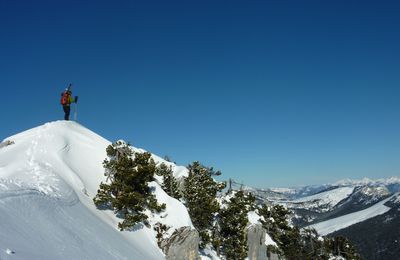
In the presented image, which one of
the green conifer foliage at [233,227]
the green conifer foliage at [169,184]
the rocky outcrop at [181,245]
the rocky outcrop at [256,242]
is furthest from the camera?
the rocky outcrop at [256,242]

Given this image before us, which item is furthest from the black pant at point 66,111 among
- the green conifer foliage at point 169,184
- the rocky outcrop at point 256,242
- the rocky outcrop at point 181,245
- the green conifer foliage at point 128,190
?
the rocky outcrop at point 256,242

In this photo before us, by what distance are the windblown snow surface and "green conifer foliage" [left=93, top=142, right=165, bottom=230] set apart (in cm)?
74

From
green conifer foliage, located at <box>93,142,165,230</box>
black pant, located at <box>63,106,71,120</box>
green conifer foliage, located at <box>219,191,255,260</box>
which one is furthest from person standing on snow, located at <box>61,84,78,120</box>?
green conifer foliage, located at <box>219,191,255,260</box>

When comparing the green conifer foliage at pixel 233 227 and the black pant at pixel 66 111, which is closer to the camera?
the black pant at pixel 66 111

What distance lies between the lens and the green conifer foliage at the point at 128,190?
2561 cm

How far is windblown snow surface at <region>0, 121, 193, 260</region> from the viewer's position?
42.8ft

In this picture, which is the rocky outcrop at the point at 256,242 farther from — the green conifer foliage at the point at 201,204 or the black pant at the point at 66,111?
the black pant at the point at 66,111

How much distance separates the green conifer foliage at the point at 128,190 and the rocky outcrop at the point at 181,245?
2.44 m

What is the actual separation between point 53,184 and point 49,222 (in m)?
6.45

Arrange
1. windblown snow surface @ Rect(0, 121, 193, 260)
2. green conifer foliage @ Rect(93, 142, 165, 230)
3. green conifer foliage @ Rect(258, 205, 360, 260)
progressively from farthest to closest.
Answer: green conifer foliage @ Rect(258, 205, 360, 260), green conifer foliage @ Rect(93, 142, 165, 230), windblown snow surface @ Rect(0, 121, 193, 260)

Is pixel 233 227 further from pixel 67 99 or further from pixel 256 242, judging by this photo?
pixel 67 99

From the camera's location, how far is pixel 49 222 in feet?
51.6

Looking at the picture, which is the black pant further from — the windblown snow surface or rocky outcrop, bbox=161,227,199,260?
rocky outcrop, bbox=161,227,199,260

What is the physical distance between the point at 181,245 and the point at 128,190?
5.82m
